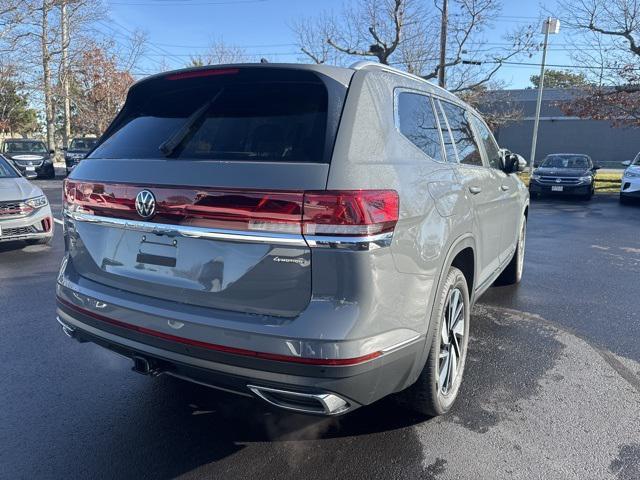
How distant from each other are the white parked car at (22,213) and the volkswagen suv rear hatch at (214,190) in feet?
16.2

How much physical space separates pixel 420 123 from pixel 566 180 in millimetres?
15005

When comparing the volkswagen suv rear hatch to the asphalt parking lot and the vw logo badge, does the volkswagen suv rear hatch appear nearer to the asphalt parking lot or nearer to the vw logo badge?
the vw logo badge

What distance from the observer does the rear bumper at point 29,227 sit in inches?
266

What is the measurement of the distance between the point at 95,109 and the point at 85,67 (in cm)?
266

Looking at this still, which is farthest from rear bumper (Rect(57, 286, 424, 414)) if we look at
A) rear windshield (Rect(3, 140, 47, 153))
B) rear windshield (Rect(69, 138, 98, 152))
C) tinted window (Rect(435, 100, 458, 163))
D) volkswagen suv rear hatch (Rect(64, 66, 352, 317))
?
rear windshield (Rect(69, 138, 98, 152))

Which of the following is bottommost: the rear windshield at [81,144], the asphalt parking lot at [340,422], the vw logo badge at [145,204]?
the asphalt parking lot at [340,422]

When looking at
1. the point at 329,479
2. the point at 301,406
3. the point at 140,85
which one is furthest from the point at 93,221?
the point at 329,479

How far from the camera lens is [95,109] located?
32812mm

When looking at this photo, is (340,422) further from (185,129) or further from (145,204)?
(185,129)

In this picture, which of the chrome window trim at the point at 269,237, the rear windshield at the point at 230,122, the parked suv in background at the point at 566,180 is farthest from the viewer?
the parked suv in background at the point at 566,180

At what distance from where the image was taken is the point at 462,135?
3.56 m

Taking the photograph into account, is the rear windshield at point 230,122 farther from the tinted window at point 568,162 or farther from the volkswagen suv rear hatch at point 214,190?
the tinted window at point 568,162

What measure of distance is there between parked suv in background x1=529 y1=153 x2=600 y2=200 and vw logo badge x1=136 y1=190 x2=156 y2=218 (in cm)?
1614

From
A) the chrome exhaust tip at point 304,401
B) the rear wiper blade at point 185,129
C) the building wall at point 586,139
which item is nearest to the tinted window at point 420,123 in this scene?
the rear wiper blade at point 185,129
